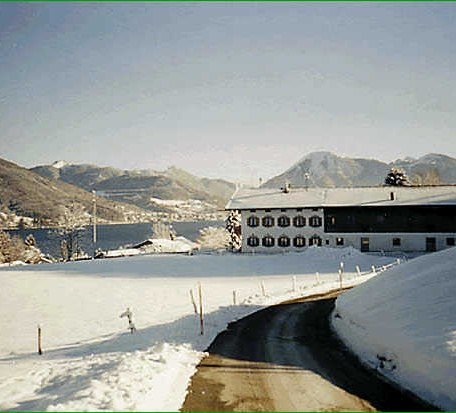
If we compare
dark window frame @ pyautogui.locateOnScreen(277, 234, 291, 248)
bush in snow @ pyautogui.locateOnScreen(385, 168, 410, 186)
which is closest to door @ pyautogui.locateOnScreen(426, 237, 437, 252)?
dark window frame @ pyautogui.locateOnScreen(277, 234, 291, 248)

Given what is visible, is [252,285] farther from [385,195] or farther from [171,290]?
[385,195]

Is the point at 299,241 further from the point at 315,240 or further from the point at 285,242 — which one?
the point at 315,240

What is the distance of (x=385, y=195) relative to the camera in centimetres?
5969

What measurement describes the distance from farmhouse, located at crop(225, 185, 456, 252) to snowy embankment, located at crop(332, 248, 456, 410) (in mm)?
37256

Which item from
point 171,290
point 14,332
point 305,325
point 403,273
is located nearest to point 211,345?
point 305,325

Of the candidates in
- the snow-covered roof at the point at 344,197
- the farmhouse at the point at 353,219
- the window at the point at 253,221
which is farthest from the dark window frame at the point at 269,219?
the snow-covered roof at the point at 344,197

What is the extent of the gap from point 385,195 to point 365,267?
18298 mm

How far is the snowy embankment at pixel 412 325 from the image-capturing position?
10.9m

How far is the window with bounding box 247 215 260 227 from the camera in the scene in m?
61.3

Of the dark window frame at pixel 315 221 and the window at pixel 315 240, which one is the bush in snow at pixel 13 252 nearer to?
the window at pixel 315 240

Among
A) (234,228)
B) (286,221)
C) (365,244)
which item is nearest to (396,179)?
(365,244)

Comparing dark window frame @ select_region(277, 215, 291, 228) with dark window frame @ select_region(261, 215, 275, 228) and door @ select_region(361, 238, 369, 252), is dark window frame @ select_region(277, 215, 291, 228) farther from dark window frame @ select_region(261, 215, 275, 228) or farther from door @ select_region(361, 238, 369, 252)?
door @ select_region(361, 238, 369, 252)

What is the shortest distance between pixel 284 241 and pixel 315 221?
4998mm

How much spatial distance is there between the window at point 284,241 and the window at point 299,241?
945 mm
